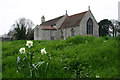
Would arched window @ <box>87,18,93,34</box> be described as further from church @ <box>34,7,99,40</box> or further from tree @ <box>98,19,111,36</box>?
tree @ <box>98,19,111,36</box>

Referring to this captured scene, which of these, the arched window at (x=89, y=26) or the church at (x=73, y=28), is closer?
the church at (x=73, y=28)

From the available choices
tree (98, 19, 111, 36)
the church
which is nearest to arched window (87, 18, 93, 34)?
the church

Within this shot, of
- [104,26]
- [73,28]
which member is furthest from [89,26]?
[104,26]

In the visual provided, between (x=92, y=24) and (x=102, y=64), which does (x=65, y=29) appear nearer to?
(x=92, y=24)

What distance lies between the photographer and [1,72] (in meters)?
3.44

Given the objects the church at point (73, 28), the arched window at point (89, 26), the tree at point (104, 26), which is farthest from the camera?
the tree at point (104, 26)

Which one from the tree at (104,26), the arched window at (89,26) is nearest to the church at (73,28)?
the arched window at (89,26)

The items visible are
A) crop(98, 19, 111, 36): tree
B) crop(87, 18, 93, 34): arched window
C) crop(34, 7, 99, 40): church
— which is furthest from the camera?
crop(98, 19, 111, 36): tree

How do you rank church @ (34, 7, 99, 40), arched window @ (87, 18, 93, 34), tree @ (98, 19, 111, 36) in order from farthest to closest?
tree @ (98, 19, 111, 36) → arched window @ (87, 18, 93, 34) → church @ (34, 7, 99, 40)

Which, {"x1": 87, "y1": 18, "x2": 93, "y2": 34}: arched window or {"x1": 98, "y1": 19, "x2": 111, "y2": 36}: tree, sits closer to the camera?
{"x1": 87, "y1": 18, "x2": 93, "y2": 34}: arched window

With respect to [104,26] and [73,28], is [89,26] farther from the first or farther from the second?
[104,26]

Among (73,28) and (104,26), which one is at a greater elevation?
(104,26)

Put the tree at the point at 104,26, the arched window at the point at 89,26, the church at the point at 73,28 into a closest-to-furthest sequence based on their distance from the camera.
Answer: the church at the point at 73,28 → the arched window at the point at 89,26 → the tree at the point at 104,26

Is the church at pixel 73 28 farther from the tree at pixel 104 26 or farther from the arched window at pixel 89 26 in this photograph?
the tree at pixel 104 26
